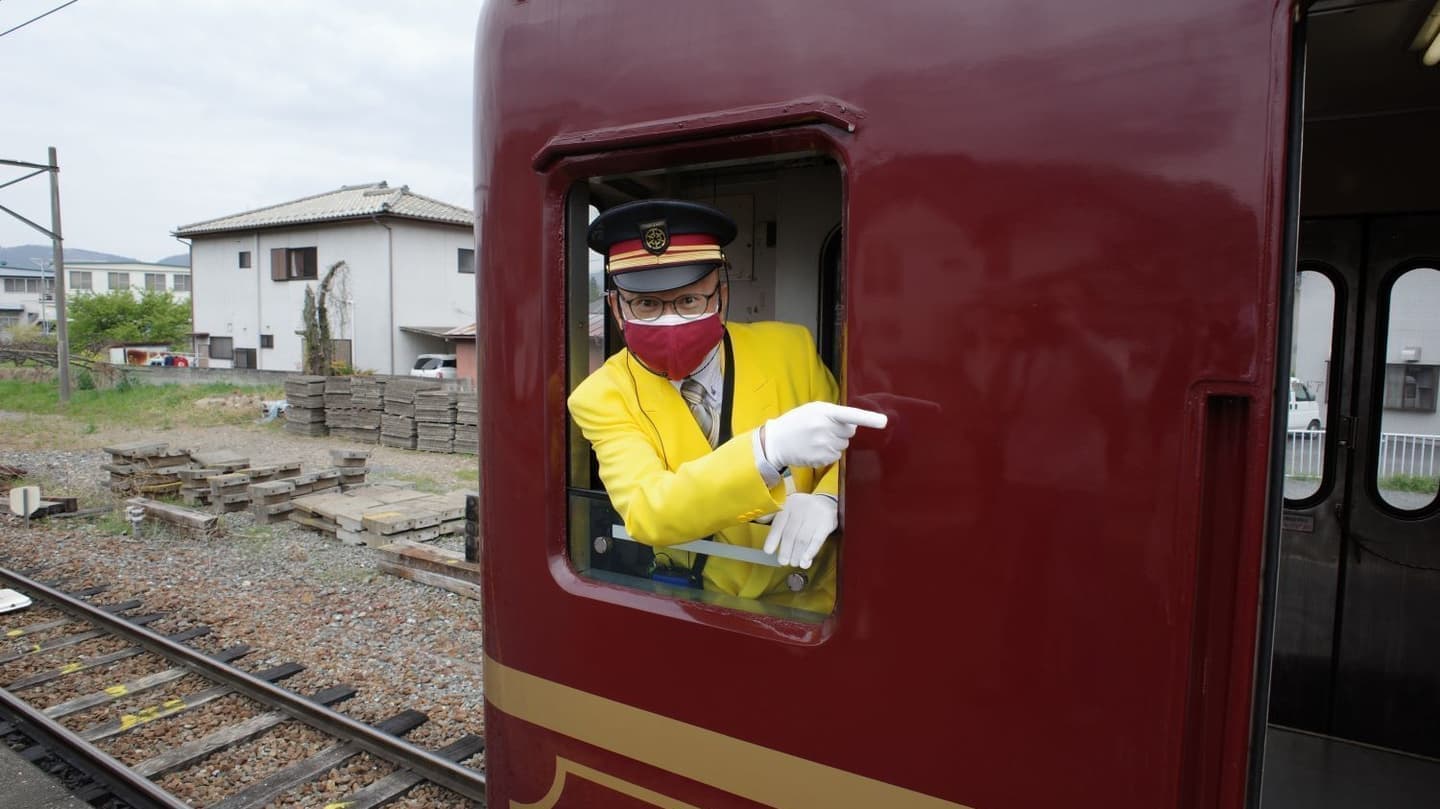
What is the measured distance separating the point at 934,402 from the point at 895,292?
219 millimetres

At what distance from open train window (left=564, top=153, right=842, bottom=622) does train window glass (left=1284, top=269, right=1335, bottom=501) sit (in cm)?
217

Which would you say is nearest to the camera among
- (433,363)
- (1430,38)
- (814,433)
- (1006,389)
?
(1006,389)

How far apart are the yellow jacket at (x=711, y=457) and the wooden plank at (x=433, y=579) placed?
4976mm

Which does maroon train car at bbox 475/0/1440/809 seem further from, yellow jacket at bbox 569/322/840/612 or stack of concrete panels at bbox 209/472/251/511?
stack of concrete panels at bbox 209/472/251/511

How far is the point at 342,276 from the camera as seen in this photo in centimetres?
3042

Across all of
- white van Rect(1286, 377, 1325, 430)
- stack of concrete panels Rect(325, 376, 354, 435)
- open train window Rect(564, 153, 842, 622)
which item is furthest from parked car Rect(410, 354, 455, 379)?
white van Rect(1286, 377, 1325, 430)

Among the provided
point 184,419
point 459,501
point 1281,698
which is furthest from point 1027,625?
point 184,419

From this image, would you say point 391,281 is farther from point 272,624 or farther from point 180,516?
point 272,624

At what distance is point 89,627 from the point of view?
20.5 feet

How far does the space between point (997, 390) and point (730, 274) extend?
156cm

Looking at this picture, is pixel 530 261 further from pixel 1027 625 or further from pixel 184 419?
pixel 184 419

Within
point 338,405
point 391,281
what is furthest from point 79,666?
point 391,281

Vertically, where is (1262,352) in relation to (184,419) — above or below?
above

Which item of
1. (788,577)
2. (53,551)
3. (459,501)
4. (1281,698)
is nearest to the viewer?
(788,577)
